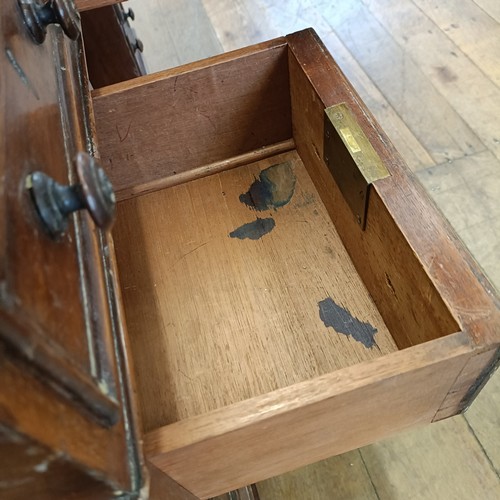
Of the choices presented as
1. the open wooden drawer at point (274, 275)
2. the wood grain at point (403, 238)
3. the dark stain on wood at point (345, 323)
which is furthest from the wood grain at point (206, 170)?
the dark stain on wood at point (345, 323)

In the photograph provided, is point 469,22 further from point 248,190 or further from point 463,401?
point 463,401

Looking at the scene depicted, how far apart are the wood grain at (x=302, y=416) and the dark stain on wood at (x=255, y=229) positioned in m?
0.35

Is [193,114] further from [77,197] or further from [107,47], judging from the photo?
[77,197]

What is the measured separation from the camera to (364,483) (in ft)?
3.15

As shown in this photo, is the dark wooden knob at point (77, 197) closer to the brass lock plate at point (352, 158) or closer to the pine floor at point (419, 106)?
the brass lock plate at point (352, 158)

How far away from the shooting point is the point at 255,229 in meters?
0.84

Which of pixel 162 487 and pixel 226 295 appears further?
pixel 226 295

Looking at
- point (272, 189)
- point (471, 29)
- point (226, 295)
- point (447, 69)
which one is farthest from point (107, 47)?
point (471, 29)

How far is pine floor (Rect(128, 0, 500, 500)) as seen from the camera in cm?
96

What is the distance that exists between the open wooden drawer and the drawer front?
0.45 ft

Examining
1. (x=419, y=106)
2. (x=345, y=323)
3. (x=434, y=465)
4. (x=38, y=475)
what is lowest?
(x=434, y=465)

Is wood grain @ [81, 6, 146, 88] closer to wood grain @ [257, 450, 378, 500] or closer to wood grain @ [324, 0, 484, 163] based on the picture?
wood grain @ [324, 0, 484, 163]

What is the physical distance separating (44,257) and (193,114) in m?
0.57

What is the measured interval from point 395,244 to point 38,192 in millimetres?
384
